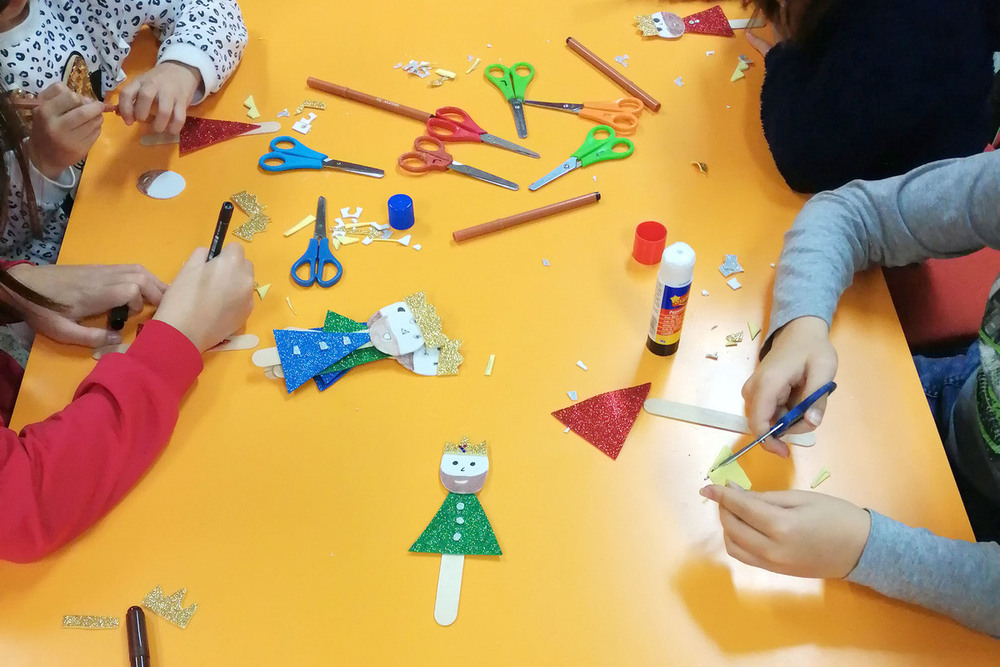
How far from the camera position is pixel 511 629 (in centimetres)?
62

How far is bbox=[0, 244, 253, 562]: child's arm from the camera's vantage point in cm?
65

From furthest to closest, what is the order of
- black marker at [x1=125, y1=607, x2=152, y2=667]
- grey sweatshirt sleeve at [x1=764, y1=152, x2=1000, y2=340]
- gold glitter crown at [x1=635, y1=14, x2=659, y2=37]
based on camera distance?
gold glitter crown at [x1=635, y1=14, x2=659, y2=37] < grey sweatshirt sleeve at [x1=764, y1=152, x2=1000, y2=340] < black marker at [x1=125, y1=607, x2=152, y2=667]

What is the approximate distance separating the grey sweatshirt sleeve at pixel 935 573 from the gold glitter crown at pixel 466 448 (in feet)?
1.15

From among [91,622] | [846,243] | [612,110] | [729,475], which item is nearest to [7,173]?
[91,622]

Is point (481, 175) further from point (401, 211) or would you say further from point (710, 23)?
point (710, 23)

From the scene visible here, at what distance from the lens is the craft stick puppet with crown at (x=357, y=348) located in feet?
2.57

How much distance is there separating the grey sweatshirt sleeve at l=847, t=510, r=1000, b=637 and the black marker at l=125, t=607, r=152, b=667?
A: 1.98 feet

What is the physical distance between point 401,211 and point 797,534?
0.57 meters

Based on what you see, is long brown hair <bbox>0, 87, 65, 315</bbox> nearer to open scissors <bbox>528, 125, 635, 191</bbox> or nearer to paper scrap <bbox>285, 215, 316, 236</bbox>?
paper scrap <bbox>285, 215, 316, 236</bbox>

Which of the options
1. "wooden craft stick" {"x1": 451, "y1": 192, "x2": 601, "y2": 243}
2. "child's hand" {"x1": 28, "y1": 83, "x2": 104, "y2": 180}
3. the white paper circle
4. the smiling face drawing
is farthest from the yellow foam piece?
"child's hand" {"x1": 28, "y1": 83, "x2": 104, "y2": 180}

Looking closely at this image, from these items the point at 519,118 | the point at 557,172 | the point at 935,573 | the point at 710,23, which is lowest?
the point at 935,573

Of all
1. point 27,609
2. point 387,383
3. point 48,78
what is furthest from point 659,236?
point 48,78

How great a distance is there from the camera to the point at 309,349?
0.80 m

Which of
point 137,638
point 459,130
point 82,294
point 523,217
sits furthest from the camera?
point 459,130
